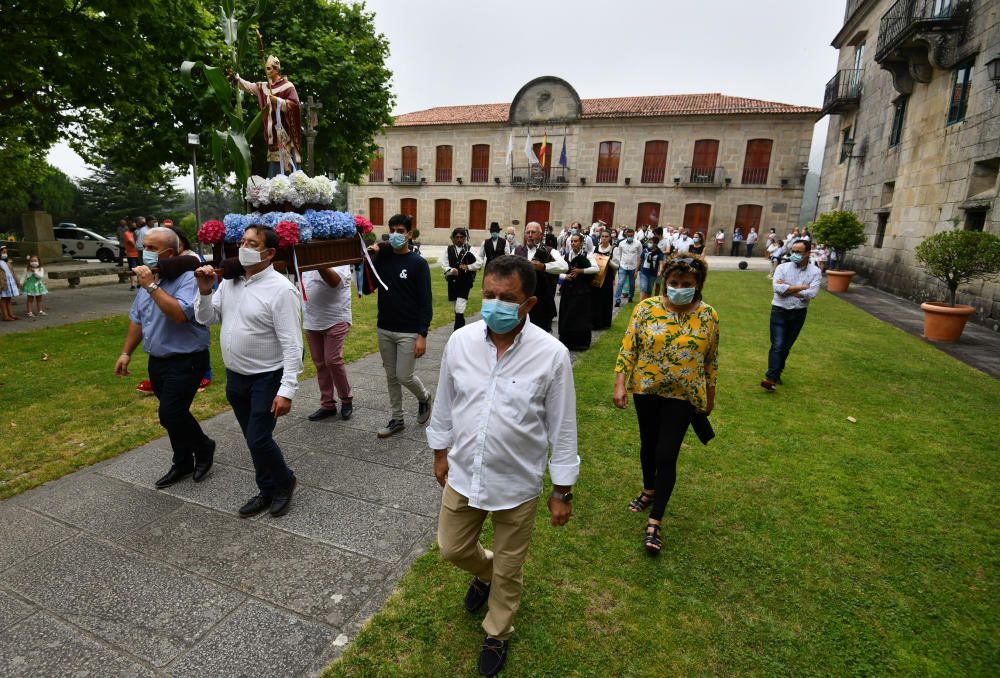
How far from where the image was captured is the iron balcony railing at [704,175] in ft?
96.7

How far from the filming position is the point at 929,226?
1414 centimetres

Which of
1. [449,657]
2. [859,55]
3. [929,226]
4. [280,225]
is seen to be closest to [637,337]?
[449,657]

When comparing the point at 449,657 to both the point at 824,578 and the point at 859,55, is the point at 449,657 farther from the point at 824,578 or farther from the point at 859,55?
the point at 859,55

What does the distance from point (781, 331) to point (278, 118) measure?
6.00 metres

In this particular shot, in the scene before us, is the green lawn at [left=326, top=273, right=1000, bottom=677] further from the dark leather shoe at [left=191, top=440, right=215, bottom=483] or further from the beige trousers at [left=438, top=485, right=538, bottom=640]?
the dark leather shoe at [left=191, top=440, right=215, bottom=483]

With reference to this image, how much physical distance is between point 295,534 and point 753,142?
1267 inches

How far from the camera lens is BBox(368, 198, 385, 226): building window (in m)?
36.8

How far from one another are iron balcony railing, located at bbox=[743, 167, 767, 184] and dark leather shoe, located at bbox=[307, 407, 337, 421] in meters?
30.2

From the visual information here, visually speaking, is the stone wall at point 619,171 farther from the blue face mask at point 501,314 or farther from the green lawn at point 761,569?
the blue face mask at point 501,314

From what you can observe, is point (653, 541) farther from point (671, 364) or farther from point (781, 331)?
point (781, 331)

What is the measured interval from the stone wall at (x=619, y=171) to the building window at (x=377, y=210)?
0.35 m

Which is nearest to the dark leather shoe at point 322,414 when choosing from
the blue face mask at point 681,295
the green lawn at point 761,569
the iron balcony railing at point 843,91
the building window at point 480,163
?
the green lawn at point 761,569

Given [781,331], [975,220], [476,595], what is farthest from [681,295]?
[975,220]

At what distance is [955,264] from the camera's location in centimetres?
987
